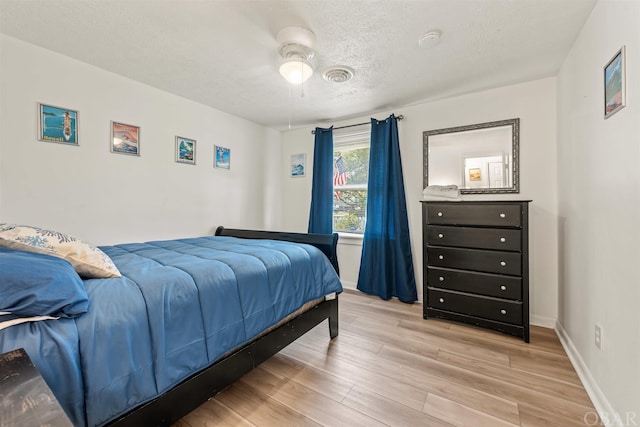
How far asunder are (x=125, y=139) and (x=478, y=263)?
3.41m

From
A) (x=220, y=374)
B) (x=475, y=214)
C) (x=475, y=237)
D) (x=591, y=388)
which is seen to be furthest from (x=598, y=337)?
(x=220, y=374)

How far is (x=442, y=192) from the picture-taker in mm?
2750

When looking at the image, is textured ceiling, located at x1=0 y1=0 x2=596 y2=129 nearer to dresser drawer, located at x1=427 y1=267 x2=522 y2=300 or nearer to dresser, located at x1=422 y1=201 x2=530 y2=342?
dresser, located at x1=422 y1=201 x2=530 y2=342

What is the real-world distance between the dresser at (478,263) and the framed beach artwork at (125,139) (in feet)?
9.37

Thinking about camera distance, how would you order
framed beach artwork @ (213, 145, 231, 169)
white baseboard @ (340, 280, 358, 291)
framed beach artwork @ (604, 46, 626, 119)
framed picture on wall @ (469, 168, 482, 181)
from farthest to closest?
white baseboard @ (340, 280, 358, 291), framed beach artwork @ (213, 145, 231, 169), framed picture on wall @ (469, 168, 482, 181), framed beach artwork @ (604, 46, 626, 119)

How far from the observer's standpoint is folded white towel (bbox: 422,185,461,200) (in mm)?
2708

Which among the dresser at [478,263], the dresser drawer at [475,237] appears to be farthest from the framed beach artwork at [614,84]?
the dresser drawer at [475,237]

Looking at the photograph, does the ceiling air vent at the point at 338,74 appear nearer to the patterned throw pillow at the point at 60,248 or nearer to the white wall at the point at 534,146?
the white wall at the point at 534,146

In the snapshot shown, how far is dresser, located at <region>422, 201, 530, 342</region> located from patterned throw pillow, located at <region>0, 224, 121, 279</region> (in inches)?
98.0

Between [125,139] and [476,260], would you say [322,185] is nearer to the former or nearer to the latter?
[476,260]

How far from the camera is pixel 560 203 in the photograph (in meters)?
2.35

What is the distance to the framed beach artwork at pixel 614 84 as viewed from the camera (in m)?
1.28

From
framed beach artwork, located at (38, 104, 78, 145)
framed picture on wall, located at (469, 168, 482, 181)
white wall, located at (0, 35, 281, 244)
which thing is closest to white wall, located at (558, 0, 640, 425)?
framed picture on wall, located at (469, 168, 482, 181)

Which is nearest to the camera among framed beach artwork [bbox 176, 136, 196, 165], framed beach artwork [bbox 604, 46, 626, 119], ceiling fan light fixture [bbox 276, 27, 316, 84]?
framed beach artwork [bbox 604, 46, 626, 119]
